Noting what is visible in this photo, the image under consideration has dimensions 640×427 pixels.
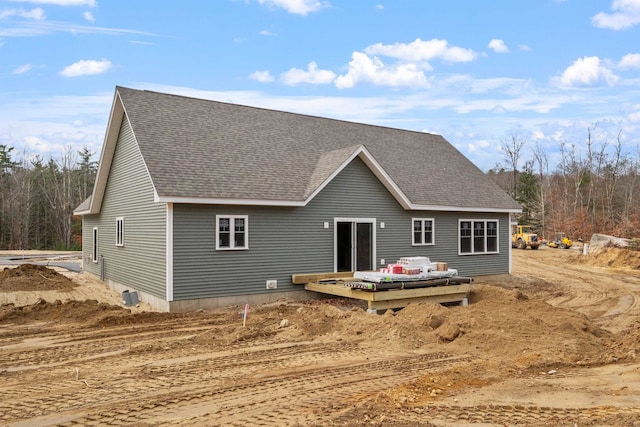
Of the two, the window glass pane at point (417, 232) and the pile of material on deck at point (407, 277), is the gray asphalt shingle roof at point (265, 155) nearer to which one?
the window glass pane at point (417, 232)

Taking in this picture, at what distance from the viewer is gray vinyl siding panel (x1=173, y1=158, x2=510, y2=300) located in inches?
535

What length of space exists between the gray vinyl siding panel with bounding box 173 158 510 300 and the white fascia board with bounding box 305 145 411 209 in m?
0.20

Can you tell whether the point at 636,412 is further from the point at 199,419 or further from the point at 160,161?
the point at 160,161

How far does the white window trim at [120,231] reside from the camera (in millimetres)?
17234

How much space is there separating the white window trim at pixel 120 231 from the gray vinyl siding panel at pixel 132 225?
0.55ft

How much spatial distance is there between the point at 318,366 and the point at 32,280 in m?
14.3

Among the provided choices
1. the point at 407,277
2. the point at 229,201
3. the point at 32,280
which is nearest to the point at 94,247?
the point at 32,280

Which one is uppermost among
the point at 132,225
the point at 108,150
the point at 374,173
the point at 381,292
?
the point at 108,150

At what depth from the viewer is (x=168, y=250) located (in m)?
13.2

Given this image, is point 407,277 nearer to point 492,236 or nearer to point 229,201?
point 229,201

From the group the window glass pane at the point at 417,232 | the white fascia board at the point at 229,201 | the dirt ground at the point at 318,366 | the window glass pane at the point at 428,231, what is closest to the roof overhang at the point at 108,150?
the white fascia board at the point at 229,201

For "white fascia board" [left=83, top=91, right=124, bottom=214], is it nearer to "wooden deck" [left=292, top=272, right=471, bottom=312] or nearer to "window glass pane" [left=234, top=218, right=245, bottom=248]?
"window glass pane" [left=234, top=218, right=245, bottom=248]

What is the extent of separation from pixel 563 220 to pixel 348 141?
3716 centimetres

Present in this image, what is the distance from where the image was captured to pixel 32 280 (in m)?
18.2
